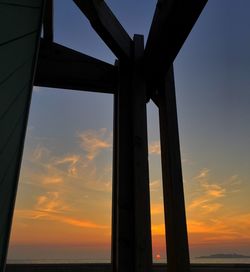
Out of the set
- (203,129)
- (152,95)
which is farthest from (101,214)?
(203,129)

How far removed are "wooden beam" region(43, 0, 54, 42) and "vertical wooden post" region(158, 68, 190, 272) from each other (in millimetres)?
874

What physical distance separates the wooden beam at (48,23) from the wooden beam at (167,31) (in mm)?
722

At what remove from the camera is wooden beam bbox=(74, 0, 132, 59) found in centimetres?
148

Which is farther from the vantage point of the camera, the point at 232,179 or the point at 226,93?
the point at 232,179

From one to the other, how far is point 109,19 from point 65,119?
123 cm

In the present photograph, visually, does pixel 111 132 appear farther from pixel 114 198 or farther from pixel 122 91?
pixel 114 198

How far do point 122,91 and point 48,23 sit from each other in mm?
699

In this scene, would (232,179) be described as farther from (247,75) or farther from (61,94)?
(61,94)

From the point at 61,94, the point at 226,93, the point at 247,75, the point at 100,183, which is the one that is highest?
the point at 247,75

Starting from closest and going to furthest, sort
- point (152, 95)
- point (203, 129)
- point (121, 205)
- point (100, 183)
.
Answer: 1. point (121, 205)
2. point (152, 95)
3. point (100, 183)
4. point (203, 129)

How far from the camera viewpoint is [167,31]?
126 cm

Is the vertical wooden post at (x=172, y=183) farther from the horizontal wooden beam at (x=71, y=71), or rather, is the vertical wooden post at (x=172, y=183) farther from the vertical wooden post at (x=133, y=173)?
the horizontal wooden beam at (x=71, y=71)

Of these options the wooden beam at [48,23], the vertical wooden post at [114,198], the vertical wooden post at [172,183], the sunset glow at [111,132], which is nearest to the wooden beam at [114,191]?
the vertical wooden post at [114,198]

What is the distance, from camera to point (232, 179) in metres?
3.85
